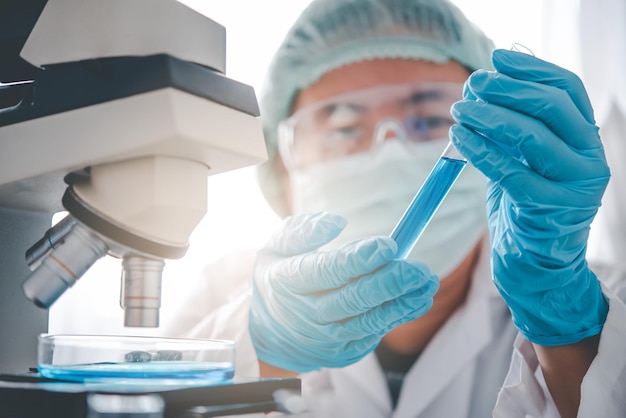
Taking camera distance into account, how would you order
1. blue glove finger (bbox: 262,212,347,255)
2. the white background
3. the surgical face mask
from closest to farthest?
blue glove finger (bbox: 262,212,347,255)
the surgical face mask
the white background

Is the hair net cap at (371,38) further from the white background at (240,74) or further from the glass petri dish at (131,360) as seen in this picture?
the glass petri dish at (131,360)

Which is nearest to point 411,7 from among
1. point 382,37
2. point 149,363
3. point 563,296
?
point 382,37

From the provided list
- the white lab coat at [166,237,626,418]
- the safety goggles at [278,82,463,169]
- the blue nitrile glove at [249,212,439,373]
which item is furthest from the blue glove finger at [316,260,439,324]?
the safety goggles at [278,82,463,169]

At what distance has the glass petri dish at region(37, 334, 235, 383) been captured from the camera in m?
0.67

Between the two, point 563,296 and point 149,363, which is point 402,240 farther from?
point 149,363

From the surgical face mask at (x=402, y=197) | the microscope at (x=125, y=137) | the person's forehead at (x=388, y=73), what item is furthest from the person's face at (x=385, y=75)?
the microscope at (x=125, y=137)

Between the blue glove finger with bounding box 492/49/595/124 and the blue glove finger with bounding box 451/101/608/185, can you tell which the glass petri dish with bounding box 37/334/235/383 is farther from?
the blue glove finger with bounding box 492/49/595/124

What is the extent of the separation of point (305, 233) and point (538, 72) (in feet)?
1.60

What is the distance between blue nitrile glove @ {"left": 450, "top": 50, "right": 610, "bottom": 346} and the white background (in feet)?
2.96

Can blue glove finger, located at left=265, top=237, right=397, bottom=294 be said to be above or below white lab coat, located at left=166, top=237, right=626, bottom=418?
above

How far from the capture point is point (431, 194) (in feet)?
2.79

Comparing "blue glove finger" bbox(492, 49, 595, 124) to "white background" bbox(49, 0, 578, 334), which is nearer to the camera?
"blue glove finger" bbox(492, 49, 595, 124)

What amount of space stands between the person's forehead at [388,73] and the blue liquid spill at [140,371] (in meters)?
1.04

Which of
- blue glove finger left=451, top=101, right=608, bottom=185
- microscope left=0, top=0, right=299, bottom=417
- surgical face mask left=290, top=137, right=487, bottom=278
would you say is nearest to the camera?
microscope left=0, top=0, right=299, bottom=417
